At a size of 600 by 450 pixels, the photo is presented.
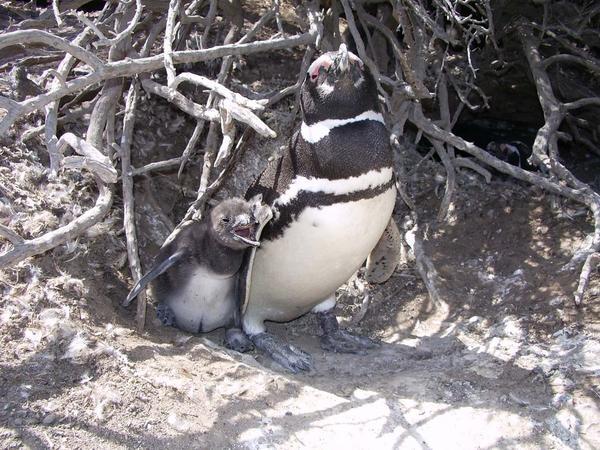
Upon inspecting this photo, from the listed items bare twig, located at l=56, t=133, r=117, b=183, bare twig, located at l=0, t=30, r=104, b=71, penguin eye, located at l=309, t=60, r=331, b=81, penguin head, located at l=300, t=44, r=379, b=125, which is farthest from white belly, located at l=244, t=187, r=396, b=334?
bare twig, located at l=0, t=30, r=104, b=71

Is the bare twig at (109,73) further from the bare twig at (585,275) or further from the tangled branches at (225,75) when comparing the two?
the bare twig at (585,275)

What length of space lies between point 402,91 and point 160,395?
6.17 ft

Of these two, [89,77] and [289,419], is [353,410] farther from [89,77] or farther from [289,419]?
[89,77]

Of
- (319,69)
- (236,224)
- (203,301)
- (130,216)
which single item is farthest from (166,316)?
(319,69)

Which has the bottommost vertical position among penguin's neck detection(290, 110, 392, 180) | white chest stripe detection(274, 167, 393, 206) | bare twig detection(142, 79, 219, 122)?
white chest stripe detection(274, 167, 393, 206)

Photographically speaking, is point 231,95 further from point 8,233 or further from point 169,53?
point 8,233

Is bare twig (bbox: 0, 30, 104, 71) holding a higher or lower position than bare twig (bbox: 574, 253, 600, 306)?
higher

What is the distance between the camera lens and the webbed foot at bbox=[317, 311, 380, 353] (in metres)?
3.23

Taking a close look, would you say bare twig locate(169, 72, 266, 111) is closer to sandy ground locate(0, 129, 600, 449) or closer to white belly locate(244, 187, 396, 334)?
white belly locate(244, 187, 396, 334)

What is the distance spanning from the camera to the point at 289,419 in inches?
90.6

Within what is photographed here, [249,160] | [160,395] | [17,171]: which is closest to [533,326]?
[160,395]

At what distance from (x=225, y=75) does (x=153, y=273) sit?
1.07 m

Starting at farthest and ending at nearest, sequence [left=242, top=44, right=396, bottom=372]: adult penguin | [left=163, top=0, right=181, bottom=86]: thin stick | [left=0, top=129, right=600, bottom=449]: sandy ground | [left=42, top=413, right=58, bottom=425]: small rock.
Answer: [left=242, top=44, right=396, bottom=372]: adult penguin, [left=163, top=0, right=181, bottom=86]: thin stick, [left=0, top=129, right=600, bottom=449]: sandy ground, [left=42, top=413, right=58, bottom=425]: small rock

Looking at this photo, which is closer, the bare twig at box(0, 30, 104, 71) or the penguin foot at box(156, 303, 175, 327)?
the bare twig at box(0, 30, 104, 71)
